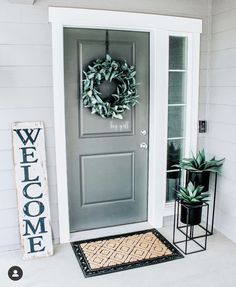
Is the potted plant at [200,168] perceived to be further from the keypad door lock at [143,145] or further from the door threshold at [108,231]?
the door threshold at [108,231]

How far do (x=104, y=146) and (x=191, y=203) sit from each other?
3.24ft

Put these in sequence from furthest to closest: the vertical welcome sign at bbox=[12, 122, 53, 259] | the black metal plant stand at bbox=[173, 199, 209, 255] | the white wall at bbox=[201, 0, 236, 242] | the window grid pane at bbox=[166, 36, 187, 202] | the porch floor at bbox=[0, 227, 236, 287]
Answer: the window grid pane at bbox=[166, 36, 187, 202] → the white wall at bbox=[201, 0, 236, 242] → the black metal plant stand at bbox=[173, 199, 209, 255] → the vertical welcome sign at bbox=[12, 122, 53, 259] → the porch floor at bbox=[0, 227, 236, 287]

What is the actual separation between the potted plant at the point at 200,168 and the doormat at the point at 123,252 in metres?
0.65

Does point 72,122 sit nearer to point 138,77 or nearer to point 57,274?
point 138,77

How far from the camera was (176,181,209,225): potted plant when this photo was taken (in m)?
3.02

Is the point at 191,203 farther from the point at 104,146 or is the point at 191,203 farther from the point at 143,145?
the point at 104,146

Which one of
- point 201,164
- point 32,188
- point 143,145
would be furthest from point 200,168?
point 32,188

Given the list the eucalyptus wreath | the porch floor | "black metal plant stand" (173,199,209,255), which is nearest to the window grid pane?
"black metal plant stand" (173,199,209,255)

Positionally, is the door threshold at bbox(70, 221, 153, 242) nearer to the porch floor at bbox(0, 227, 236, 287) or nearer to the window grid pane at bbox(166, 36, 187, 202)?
the porch floor at bbox(0, 227, 236, 287)

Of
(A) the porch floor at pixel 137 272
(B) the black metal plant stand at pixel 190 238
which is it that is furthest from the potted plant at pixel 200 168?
(A) the porch floor at pixel 137 272

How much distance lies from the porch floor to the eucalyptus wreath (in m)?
1.35

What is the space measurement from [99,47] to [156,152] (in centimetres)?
116

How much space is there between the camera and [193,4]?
3279 mm

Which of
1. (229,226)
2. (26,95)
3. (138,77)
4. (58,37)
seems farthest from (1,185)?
(229,226)
